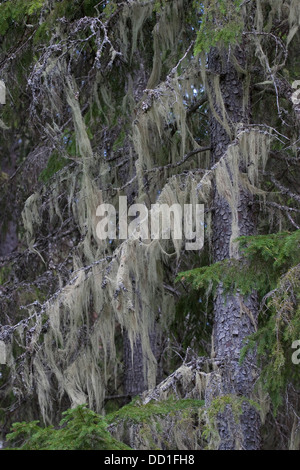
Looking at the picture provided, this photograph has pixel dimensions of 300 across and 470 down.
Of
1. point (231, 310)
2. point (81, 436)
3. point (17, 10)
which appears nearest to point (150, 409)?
point (81, 436)

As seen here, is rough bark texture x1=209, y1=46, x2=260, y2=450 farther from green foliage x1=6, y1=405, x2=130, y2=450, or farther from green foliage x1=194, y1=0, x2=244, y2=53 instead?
green foliage x1=6, y1=405, x2=130, y2=450

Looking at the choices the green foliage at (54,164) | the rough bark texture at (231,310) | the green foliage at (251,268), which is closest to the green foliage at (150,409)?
the rough bark texture at (231,310)

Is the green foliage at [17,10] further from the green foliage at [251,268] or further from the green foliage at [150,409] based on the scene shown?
the green foliage at [150,409]

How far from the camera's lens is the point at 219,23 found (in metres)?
4.81

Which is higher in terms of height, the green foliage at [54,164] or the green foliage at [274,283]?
the green foliage at [54,164]

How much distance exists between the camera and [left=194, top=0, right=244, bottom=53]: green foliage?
475 centimetres

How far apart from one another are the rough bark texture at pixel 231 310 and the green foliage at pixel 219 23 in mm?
670

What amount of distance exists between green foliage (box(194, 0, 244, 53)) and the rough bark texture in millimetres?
670

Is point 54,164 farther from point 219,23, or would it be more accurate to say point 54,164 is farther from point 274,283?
point 274,283

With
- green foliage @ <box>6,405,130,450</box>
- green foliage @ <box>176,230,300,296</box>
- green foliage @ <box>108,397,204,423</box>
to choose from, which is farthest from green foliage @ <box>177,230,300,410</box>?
green foliage @ <box>6,405,130,450</box>

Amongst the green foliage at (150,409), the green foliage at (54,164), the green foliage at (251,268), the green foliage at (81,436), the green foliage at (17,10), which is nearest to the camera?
the green foliage at (81,436)

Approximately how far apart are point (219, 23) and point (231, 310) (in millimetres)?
2052

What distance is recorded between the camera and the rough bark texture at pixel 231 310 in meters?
4.75

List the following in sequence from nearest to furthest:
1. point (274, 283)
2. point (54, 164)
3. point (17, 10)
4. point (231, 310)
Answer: point (274, 283), point (231, 310), point (17, 10), point (54, 164)
